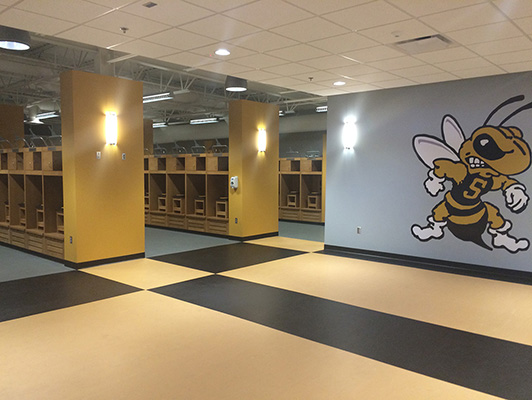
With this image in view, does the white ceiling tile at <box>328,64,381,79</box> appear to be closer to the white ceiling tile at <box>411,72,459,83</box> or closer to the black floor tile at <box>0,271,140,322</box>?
the white ceiling tile at <box>411,72,459,83</box>

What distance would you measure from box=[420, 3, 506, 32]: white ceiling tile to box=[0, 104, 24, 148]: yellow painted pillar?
9.87 meters

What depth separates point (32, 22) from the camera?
4141 millimetres

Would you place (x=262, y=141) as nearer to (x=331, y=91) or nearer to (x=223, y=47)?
(x=331, y=91)

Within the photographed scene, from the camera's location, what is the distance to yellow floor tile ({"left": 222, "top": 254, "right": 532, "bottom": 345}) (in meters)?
4.31

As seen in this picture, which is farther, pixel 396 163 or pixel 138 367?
pixel 396 163

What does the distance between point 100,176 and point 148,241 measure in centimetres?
287

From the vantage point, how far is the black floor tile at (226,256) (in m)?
6.78

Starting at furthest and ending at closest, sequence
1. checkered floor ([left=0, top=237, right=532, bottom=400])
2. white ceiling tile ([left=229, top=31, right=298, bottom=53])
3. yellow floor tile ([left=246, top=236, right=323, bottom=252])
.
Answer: yellow floor tile ([left=246, top=236, right=323, bottom=252]) → white ceiling tile ([left=229, top=31, right=298, bottom=53]) → checkered floor ([left=0, top=237, right=532, bottom=400])

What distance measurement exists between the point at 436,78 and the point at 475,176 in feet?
5.26

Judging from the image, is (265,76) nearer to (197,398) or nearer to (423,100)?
(423,100)

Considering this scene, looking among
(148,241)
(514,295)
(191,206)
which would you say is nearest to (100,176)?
(148,241)

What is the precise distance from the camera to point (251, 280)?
5824 mm

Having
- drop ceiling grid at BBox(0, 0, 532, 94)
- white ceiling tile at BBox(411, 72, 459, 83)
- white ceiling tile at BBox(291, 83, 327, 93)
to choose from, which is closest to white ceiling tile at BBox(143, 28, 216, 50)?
drop ceiling grid at BBox(0, 0, 532, 94)

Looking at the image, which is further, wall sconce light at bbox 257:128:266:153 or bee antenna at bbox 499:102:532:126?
wall sconce light at bbox 257:128:266:153
